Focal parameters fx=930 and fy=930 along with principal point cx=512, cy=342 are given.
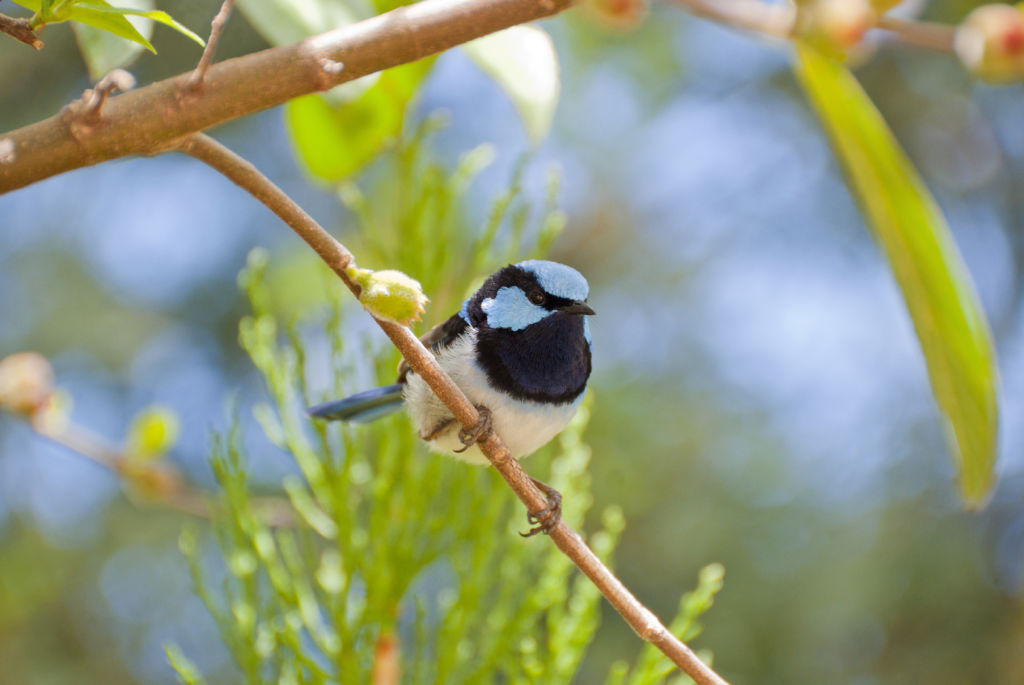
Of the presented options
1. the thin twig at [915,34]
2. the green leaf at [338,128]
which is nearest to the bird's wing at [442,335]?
the green leaf at [338,128]

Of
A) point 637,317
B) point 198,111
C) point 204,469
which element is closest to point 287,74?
point 198,111

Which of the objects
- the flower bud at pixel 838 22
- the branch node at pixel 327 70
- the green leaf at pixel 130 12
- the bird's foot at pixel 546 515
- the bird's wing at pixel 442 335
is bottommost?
the bird's foot at pixel 546 515

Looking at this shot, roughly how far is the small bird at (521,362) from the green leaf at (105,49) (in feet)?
1.82

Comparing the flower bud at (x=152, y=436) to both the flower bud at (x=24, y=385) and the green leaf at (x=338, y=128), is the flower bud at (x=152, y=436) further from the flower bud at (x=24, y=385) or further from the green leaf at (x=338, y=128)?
the green leaf at (x=338, y=128)

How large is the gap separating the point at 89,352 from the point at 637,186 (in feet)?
5.06

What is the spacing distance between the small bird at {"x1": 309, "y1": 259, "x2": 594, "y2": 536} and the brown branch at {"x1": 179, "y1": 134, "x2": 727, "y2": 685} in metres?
0.29

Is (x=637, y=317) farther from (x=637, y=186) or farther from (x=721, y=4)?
(x=721, y=4)

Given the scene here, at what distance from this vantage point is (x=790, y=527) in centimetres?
226

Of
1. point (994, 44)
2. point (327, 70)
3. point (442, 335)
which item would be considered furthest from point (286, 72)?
point (994, 44)

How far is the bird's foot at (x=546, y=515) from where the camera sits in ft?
3.35

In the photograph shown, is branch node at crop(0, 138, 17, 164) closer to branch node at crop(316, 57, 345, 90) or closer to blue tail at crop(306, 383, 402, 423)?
branch node at crop(316, 57, 345, 90)

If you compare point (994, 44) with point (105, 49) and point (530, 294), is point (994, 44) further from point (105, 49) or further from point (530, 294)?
point (105, 49)

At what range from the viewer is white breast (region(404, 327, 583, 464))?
1253 mm

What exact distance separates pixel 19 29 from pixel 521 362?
29.3 inches
